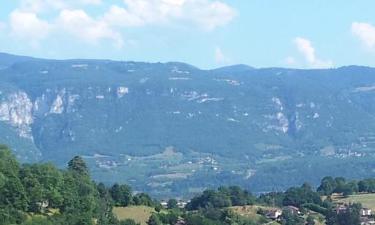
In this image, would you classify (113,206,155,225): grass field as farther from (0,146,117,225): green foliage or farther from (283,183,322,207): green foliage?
(283,183,322,207): green foliage

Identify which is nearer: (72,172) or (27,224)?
(27,224)

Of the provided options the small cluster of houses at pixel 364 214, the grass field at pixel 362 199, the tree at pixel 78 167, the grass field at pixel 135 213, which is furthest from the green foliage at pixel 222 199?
the tree at pixel 78 167

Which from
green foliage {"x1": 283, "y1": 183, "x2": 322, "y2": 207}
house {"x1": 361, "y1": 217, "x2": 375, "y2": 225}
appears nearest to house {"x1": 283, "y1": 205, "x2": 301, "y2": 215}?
green foliage {"x1": 283, "y1": 183, "x2": 322, "y2": 207}

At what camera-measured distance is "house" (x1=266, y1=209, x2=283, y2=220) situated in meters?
80.2

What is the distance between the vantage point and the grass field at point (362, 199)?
87.0 m

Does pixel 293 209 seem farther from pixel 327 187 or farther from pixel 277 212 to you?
pixel 327 187

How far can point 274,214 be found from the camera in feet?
266

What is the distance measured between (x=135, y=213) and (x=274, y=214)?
1285 cm

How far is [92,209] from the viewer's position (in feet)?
206

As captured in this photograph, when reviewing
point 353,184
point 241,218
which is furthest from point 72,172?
point 353,184

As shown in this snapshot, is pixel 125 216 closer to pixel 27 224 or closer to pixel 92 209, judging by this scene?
pixel 92 209

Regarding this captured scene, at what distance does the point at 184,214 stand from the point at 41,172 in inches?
514

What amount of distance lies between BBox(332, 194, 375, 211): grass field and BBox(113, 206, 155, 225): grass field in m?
20.8

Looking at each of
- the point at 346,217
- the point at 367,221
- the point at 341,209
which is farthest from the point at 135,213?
the point at 367,221
